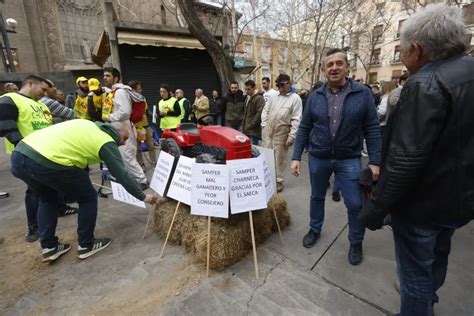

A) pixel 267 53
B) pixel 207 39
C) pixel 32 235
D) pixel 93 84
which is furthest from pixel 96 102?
pixel 267 53

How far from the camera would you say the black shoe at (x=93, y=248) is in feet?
8.48

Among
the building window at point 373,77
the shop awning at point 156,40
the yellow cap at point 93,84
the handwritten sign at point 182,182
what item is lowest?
the handwritten sign at point 182,182

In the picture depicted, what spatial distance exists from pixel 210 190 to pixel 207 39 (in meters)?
5.08

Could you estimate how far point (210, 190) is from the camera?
7.59ft

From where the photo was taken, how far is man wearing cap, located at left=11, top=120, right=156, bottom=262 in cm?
221

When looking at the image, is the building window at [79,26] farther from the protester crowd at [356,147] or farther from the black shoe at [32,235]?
the black shoe at [32,235]

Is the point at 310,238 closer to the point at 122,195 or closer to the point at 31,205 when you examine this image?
the point at 122,195

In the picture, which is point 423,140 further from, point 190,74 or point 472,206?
point 190,74

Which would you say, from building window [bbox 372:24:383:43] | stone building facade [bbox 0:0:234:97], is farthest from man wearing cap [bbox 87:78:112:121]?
building window [bbox 372:24:383:43]

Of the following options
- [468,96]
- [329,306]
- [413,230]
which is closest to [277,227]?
[329,306]

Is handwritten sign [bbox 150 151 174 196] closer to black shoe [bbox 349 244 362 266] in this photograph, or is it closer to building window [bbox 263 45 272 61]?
black shoe [bbox 349 244 362 266]

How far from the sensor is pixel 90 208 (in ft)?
8.33

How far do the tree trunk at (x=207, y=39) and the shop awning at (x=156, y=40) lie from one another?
6.18 feet

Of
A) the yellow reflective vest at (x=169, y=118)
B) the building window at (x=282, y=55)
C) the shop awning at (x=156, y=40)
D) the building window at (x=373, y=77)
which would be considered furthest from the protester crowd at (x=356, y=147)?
the building window at (x=373, y=77)
